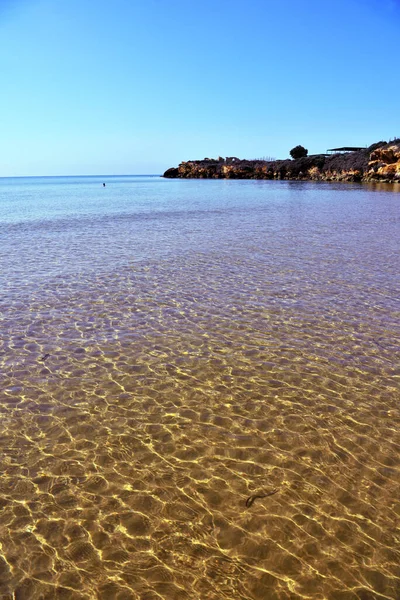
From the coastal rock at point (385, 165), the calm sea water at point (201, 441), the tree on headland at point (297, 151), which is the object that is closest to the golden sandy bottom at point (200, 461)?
the calm sea water at point (201, 441)

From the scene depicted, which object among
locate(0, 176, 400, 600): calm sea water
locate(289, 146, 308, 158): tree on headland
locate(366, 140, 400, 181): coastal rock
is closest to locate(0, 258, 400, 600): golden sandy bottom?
locate(0, 176, 400, 600): calm sea water

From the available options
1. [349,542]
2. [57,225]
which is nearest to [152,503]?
[349,542]

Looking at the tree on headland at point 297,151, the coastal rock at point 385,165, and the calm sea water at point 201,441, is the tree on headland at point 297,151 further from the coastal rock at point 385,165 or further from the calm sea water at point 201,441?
the calm sea water at point 201,441

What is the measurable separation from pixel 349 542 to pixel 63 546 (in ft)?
8.06

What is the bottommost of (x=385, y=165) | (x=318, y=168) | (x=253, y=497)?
(x=253, y=497)

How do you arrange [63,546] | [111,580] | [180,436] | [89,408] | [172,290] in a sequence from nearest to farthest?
[111,580], [63,546], [180,436], [89,408], [172,290]

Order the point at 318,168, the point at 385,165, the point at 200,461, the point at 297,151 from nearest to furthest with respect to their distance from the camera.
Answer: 1. the point at 200,461
2. the point at 385,165
3. the point at 318,168
4. the point at 297,151

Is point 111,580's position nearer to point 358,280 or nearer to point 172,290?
point 172,290

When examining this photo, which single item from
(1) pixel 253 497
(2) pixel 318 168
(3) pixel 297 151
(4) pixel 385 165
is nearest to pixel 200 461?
(1) pixel 253 497

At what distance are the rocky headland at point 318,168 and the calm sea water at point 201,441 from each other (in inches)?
2592

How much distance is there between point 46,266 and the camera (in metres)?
13.6

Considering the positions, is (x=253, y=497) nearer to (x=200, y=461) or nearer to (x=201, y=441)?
(x=200, y=461)

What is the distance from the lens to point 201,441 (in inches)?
189

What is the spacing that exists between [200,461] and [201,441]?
1.14ft
